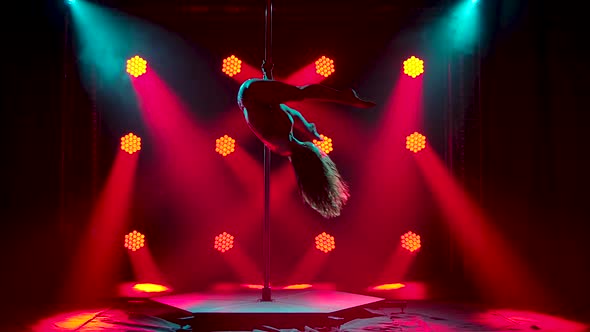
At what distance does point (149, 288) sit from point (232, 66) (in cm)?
152

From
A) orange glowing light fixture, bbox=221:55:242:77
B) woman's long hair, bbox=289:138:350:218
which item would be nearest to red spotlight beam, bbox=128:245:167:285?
orange glowing light fixture, bbox=221:55:242:77

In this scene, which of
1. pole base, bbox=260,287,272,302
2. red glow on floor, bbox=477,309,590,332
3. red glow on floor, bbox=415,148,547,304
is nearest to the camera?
red glow on floor, bbox=477,309,590,332

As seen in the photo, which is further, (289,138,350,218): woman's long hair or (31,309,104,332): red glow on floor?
(31,309,104,332): red glow on floor

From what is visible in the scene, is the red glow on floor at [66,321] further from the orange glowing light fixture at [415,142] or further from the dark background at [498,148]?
the orange glowing light fixture at [415,142]

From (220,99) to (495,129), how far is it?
1773mm

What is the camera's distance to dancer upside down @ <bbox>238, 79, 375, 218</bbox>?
177 centimetres

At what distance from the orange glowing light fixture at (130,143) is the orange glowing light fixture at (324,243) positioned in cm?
133

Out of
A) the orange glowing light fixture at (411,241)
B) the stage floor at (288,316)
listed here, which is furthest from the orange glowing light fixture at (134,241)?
the orange glowing light fixture at (411,241)

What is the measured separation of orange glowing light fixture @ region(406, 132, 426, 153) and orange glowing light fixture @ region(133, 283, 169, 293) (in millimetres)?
1820

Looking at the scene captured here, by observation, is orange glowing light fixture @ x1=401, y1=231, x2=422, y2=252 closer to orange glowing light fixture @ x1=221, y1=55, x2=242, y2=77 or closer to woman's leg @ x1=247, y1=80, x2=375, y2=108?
orange glowing light fixture @ x1=221, y1=55, x2=242, y2=77

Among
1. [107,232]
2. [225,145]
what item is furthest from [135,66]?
[107,232]

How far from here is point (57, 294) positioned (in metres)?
3.06

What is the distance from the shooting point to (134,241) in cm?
339

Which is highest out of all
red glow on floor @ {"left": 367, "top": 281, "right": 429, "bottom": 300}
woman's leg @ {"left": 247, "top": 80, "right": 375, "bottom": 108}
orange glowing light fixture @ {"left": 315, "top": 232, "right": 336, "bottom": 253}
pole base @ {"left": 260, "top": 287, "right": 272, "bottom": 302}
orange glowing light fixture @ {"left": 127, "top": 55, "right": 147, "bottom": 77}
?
orange glowing light fixture @ {"left": 127, "top": 55, "right": 147, "bottom": 77}
